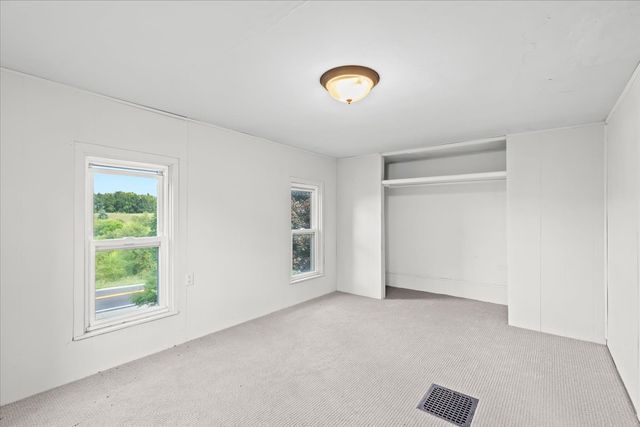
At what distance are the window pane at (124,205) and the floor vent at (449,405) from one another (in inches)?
110

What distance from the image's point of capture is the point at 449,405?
6.98ft

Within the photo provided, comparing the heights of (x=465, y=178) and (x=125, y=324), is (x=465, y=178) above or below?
above

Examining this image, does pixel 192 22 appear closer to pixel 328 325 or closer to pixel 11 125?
pixel 11 125

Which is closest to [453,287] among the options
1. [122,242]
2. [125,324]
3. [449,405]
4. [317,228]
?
[317,228]

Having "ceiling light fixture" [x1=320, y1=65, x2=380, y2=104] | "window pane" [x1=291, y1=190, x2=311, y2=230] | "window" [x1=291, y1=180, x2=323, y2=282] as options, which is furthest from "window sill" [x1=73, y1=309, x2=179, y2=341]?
"ceiling light fixture" [x1=320, y1=65, x2=380, y2=104]

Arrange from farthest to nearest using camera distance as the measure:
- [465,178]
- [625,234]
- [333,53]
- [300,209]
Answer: [300,209] < [465,178] < [625,234] < [333,53]

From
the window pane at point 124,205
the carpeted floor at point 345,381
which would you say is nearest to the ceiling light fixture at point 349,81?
the window pane at point 124,205

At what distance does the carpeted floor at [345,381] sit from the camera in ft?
6.58

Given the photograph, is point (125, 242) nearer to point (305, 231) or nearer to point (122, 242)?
point (122, 242)

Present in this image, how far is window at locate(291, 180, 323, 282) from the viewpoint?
15.2 ft

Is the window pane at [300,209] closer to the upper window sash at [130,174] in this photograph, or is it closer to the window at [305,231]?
the window at [305,231]

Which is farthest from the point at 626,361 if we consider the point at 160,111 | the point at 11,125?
the point at 11,125

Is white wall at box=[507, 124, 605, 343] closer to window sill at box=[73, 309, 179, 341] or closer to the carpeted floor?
the carpeted floor

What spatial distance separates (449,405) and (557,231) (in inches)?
93.3
